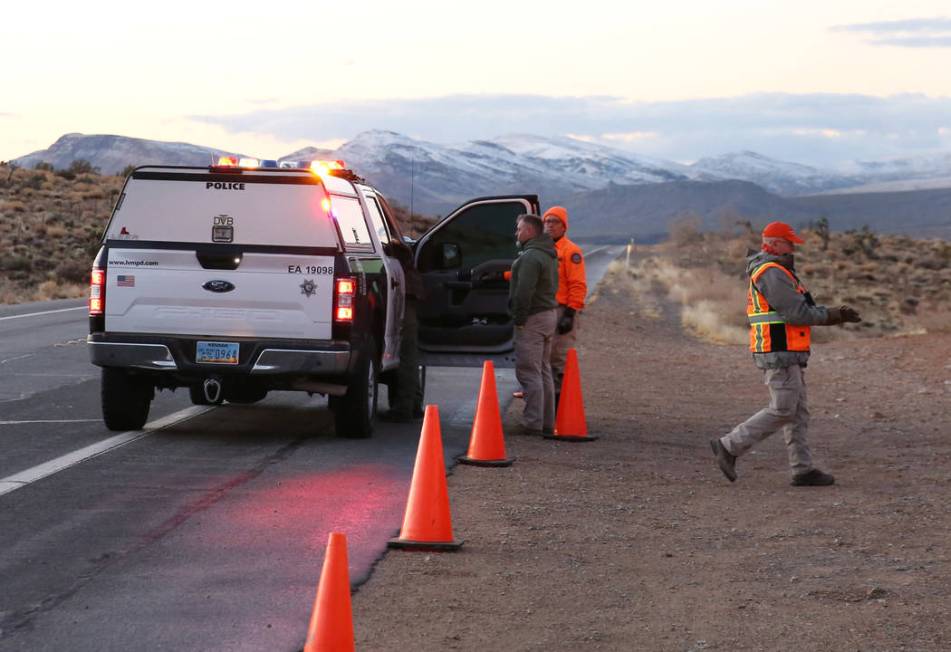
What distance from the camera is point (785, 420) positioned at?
11.0 meters

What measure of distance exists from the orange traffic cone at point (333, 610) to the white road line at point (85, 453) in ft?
15.2

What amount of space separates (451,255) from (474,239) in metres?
0.94

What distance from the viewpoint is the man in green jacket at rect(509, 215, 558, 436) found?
13125 millimetres

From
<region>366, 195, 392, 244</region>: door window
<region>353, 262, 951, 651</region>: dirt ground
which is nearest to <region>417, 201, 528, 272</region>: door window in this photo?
<region>366, 195, 392, 244</region>: door window

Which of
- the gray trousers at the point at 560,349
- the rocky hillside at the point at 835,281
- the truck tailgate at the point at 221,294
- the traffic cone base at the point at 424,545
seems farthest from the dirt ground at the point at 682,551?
the rocky hillside at the point at 835,281

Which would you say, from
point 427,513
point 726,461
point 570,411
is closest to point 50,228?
point 570,411

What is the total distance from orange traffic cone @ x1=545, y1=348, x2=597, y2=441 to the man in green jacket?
0.15 metres

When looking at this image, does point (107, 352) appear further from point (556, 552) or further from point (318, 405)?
point (556, 552)

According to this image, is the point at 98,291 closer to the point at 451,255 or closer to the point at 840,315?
the point at 451,255

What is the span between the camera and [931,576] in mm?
8102

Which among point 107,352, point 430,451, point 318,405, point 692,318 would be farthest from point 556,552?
point 692,318

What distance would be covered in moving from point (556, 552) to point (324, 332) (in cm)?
395

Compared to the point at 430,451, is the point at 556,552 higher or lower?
lower

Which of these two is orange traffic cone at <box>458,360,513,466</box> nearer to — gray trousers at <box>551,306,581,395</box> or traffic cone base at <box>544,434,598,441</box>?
traffic cone base at <box>544,434,598,441</box>
